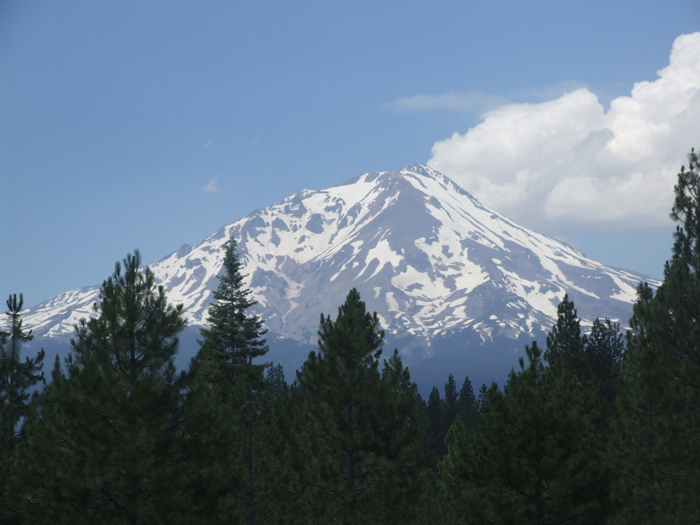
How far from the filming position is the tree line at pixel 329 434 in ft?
47.9

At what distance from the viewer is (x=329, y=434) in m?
20.6

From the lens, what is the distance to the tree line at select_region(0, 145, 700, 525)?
14.6 meters

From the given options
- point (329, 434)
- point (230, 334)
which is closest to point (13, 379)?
point (329, 434)

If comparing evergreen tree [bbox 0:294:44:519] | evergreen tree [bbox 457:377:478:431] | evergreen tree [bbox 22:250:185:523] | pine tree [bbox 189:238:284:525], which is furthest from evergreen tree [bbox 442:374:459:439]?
evergreen tree [bbox 22:250:185:523]

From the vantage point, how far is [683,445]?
20.8m

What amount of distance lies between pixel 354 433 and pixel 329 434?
0.79 metres

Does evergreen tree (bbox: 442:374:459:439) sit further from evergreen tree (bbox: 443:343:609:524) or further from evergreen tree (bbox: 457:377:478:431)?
evergreen tree (bbox: 443:343:609:524)

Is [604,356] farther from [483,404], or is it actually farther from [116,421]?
[116,421]

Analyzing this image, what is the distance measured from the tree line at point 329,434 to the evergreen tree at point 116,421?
0.13 ft

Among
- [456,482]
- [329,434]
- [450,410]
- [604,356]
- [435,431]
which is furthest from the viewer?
[450,410]

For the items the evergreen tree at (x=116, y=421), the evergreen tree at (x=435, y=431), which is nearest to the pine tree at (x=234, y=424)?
the evergreen tree at (x=116, y=421)

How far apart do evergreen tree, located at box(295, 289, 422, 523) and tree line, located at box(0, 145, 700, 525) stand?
58 millimetres

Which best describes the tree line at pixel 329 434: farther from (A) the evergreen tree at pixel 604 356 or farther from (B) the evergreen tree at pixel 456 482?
(A) the evergreen tree at pixel 604 356

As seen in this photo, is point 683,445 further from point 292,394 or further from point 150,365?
point 150,365
